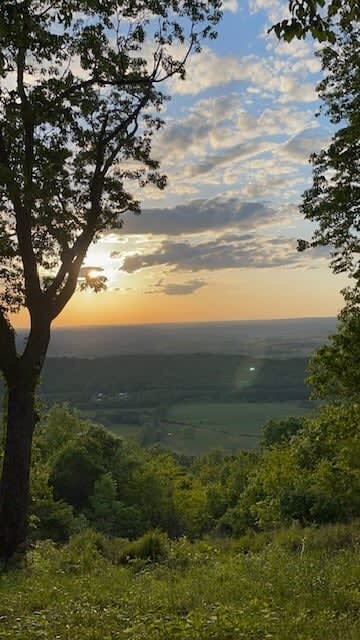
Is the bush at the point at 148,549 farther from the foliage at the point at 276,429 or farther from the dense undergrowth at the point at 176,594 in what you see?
the foliage at the point at 276,429

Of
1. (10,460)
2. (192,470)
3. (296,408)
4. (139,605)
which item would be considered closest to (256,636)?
(139,605)

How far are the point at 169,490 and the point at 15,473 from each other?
186ft

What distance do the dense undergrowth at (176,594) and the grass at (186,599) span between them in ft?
0.05

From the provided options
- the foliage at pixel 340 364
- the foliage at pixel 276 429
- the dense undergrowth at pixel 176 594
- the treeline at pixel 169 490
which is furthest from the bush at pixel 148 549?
the foliage at pixel 276 429

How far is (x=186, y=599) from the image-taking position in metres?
8.20

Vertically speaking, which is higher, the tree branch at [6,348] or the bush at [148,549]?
the tree branch at [6,348]

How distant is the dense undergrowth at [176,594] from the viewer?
6.67 meters

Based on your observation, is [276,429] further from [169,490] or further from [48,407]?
[48,407]

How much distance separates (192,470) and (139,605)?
9791cm

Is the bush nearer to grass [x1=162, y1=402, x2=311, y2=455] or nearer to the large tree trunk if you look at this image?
the large tree trunk

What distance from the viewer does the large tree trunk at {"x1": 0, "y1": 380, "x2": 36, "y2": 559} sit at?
41.3 feet

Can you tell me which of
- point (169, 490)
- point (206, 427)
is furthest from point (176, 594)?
point (206, 427)

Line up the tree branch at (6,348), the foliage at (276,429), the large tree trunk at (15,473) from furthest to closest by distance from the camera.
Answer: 1. the foliage at (276,429)
2. the tree branch at (6,348)
3. the large tree trunk at (15,473)

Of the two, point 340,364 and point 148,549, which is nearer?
point 148,549
